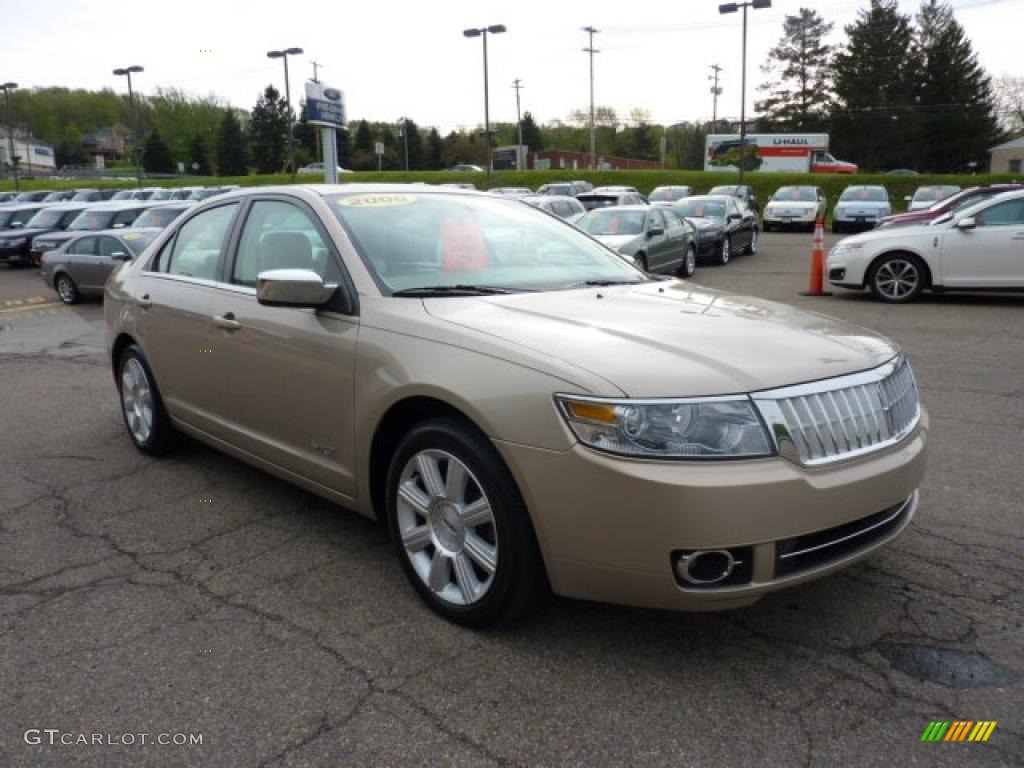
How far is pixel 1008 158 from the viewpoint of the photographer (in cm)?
7056

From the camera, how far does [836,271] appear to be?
12.2 meters

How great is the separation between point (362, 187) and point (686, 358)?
2.17 metres

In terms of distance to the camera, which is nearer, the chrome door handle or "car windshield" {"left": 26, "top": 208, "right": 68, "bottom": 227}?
the chrome door handle

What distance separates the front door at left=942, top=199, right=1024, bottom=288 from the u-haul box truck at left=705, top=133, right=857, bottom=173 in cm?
3838

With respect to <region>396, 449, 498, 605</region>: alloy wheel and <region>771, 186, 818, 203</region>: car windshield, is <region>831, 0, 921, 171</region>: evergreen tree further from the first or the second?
<region>396, 449, 498, 605</region>: alloy wheel

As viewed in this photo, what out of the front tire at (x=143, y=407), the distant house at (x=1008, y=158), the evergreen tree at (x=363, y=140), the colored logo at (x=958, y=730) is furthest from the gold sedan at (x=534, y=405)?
the evergreen tree at (x=363, y=140)

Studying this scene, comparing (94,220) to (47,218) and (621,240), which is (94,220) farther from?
(621,240)

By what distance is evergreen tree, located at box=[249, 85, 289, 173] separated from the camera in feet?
286

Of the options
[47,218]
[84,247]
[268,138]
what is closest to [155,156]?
[268,138]

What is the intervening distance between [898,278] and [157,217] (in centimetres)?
1468

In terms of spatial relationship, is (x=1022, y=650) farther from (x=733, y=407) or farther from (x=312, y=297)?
(x=312, y=297)

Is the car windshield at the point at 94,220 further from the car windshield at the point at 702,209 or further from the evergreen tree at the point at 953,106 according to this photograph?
the evergreen tree at the point at 953,106

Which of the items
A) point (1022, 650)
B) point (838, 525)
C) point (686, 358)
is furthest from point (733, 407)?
point (1022, 650)

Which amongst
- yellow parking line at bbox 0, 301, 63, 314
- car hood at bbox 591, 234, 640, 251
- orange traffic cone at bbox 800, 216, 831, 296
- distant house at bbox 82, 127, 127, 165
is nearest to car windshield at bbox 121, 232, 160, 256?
yellow parking line at bbox 0, 301, 63, 314
